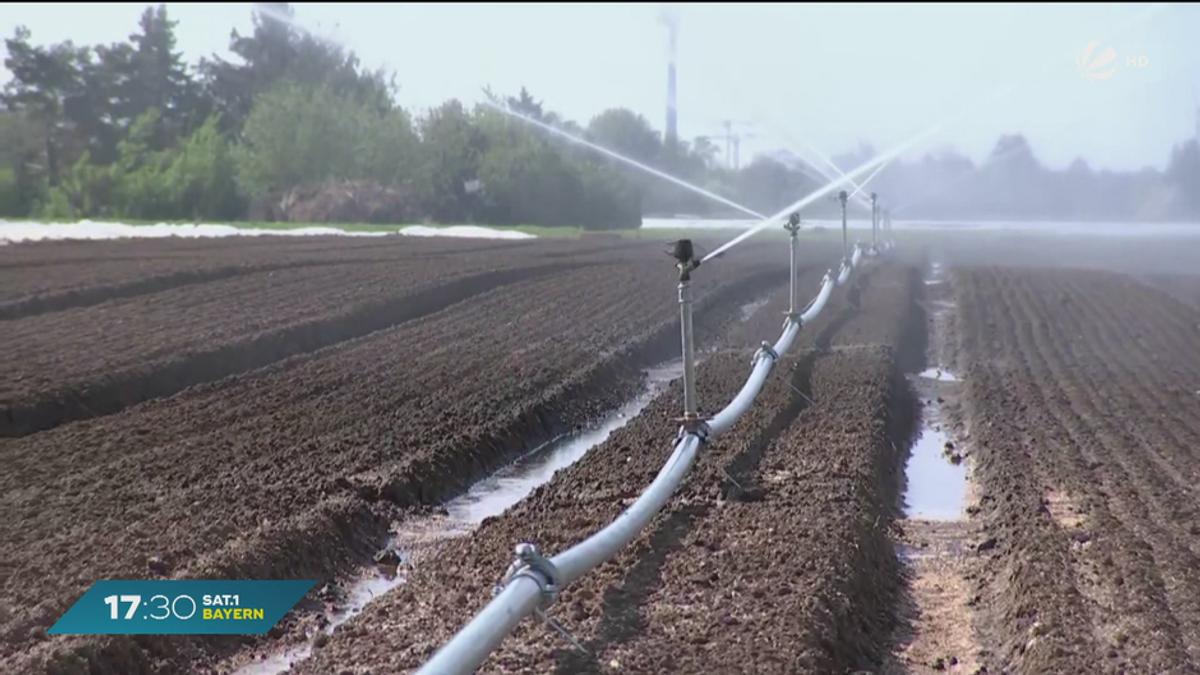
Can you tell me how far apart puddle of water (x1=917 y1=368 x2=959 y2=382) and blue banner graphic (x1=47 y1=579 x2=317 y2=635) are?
1121 cm

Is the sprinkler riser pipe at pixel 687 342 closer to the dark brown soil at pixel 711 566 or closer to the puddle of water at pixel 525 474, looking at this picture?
the dark brown soil at pixel 711 566

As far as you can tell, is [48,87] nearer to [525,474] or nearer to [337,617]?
[525,474]

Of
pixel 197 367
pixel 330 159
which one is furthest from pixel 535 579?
pixel 330 159

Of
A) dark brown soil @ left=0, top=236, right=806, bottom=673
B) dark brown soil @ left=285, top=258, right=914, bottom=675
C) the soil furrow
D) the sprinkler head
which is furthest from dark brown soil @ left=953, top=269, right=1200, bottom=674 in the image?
the soil furrow

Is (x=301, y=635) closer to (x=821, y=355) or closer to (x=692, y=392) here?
(x=692, y=392)

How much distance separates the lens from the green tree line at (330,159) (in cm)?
4541

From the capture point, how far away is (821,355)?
16.7m

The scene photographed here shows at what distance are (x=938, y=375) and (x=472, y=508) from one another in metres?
8.78

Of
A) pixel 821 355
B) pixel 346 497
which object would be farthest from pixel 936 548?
pixel 821 355

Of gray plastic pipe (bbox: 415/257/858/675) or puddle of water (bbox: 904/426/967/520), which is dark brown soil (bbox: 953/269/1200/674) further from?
gray plastic pipe (bbox: 415/257/858/675)

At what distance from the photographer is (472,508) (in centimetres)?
1028

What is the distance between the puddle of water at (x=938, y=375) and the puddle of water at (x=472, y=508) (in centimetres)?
367

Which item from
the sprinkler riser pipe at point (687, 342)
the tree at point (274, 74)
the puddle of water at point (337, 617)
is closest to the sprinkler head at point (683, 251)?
the sprinkler riser pipe at point (687, 342)

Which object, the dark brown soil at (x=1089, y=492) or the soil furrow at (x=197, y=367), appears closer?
the dark brown soil at (x=1089, y=492)
